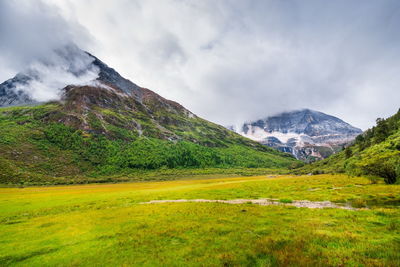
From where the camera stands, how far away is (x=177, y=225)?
1769 centimetres

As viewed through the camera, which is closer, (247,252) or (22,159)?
(247,252)

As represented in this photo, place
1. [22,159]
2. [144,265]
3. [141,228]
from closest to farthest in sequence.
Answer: [144,265] < [141,228] < [22,159]

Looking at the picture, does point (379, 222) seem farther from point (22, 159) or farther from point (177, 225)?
point (22, 159)

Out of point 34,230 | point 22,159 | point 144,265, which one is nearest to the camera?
point 144,265

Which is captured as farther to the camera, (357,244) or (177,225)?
(177,225)

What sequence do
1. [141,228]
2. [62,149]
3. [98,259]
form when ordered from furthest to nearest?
[62,149]
[141,228]
[98,259]

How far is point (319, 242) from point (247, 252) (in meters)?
4.52

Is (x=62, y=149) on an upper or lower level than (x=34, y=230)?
upper

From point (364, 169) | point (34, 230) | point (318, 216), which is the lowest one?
point (34, 230)

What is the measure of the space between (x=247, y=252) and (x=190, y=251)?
334 cm

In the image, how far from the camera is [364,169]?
48.1m

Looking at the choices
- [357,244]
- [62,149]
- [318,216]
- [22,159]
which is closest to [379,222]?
[318,216]

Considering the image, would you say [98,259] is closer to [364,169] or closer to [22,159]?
[364,169]

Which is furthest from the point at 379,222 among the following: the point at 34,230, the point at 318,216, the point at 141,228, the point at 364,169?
the point at 364,169
